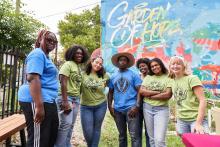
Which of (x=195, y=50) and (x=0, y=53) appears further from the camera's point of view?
(x=195, y=50)

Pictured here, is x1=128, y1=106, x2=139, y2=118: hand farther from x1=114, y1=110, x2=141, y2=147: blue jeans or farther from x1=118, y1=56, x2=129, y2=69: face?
x1=118, y1=56, x2=129, y2=69: face

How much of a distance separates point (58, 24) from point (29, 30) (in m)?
23.2

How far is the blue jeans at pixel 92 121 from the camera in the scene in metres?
4.97

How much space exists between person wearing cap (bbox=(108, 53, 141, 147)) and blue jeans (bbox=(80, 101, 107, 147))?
21 centimetres

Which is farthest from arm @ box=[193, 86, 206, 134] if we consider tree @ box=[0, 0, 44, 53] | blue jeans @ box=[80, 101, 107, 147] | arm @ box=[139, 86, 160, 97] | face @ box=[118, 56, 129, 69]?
tree @ box=[0, 0, 44, 53]

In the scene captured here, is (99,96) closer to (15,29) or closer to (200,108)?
(200,108)

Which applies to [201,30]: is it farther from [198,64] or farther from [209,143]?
[209,143]

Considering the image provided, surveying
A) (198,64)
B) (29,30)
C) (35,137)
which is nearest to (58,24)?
(29,30)

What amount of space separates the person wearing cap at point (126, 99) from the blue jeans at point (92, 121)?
8.3 inches

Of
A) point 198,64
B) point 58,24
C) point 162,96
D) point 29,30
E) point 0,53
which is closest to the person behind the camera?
point 162,96

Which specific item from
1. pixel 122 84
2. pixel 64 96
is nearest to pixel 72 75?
pixel 64 96

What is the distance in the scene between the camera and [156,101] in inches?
184

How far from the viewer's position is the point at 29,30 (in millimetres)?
12453

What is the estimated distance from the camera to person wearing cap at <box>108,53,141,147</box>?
189 inches
